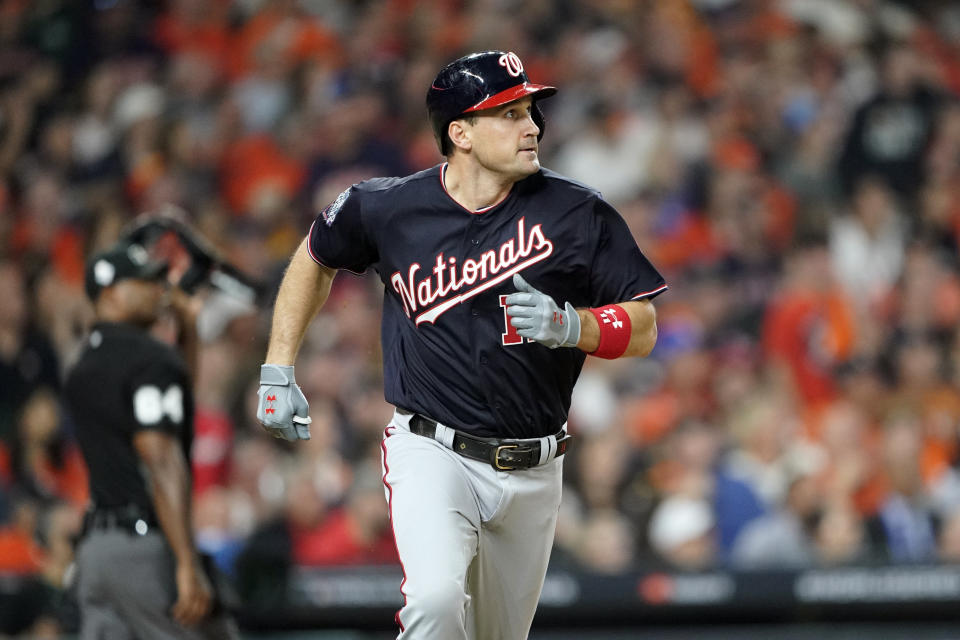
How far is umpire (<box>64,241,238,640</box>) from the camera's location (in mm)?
4824

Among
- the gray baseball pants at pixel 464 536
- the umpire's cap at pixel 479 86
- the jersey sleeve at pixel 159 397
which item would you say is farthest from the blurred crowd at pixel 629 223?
the umpire's cap at pixel 479 86

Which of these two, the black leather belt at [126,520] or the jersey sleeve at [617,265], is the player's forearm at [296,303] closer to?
the jersey sleeve at [617,265]

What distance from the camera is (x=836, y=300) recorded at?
8.56m

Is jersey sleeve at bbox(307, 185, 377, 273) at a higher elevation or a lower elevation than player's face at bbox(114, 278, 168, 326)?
higher

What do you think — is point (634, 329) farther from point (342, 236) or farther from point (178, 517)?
point (178, 517)

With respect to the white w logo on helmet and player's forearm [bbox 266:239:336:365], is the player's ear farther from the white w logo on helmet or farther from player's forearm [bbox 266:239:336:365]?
player's forearm [bbox 266:239:336:365]

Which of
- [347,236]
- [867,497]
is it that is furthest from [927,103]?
[347,236]

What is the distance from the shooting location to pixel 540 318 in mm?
3508

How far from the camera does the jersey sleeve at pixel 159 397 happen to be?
16.1 feet

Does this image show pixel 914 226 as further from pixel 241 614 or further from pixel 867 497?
pixel 241 614

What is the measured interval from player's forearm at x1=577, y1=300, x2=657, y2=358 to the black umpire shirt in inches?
71.7

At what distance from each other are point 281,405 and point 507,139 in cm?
97

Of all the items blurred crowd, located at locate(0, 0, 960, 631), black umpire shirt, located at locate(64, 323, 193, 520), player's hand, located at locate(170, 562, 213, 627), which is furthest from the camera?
blurred crowd, located at locate(0, 0, 960, 631)

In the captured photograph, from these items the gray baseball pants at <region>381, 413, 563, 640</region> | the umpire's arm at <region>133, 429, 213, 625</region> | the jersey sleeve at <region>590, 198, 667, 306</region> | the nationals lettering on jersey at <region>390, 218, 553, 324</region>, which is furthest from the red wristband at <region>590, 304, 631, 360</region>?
the umpire's arm at <region>133, 429, 213, 625</region>
